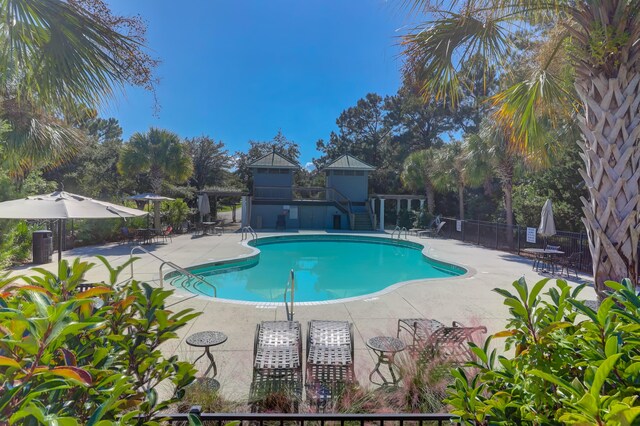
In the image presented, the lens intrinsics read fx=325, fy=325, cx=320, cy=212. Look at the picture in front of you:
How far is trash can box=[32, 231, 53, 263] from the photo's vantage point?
10242 millimetres

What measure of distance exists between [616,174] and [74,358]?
4043mm

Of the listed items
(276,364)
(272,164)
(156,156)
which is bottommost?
(276,364)

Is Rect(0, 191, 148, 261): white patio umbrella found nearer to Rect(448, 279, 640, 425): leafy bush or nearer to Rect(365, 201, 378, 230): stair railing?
Rect(448, 279, 640, 425): leafy bush

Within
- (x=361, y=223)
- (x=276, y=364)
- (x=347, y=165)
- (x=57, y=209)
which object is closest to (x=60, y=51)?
(x=276, y=364)

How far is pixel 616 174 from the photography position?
2.89 meters

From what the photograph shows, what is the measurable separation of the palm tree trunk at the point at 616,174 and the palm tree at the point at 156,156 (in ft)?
62.5

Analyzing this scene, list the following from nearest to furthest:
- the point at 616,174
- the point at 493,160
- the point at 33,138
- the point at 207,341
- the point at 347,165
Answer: the point at 616,174 < the point at 207,341 < the point at 33,138 < the point at 493,160 < the point at 347,165

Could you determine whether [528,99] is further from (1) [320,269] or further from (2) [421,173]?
(2) [421,173]

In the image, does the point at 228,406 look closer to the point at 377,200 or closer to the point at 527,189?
the point at 527,189

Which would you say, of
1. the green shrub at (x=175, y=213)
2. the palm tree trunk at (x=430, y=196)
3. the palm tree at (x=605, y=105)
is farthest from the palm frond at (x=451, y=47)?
the palm tree trunk at (x=430, y=196)

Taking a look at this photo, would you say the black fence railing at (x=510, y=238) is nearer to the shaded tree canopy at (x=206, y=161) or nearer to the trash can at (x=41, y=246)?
the trash can at (x=41, y=246)

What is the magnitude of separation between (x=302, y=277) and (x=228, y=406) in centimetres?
929

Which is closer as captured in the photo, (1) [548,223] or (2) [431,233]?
(1) [548,223]

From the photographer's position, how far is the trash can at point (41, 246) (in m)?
10.2
